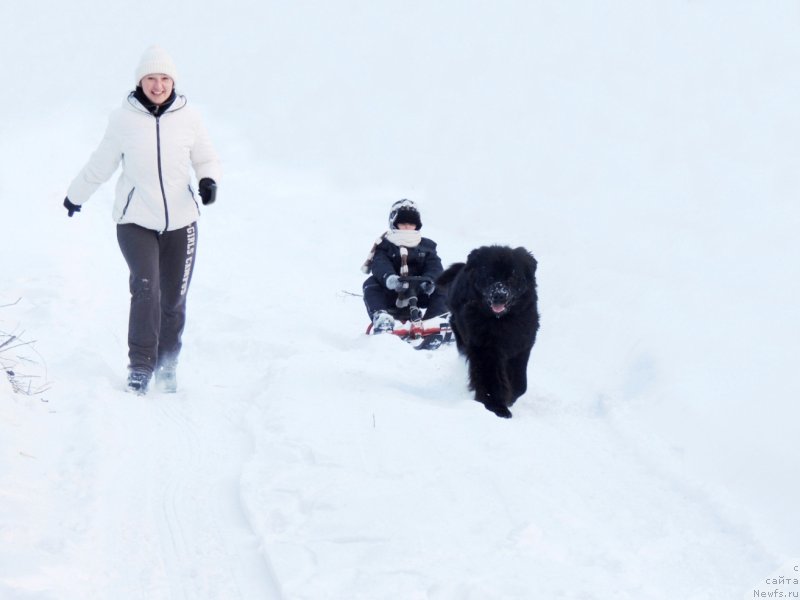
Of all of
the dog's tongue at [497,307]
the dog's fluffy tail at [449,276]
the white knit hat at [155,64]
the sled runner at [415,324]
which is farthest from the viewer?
the sled runner at [415,324]

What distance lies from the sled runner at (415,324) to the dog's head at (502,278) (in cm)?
140

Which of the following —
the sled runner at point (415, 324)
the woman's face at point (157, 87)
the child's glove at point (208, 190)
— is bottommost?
the sled runner at point (415, 324)

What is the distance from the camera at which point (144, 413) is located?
441 cm

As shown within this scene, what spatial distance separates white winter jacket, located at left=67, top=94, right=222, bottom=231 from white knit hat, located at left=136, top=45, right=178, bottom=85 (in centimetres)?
18

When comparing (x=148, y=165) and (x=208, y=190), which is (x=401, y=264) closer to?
(x=208, y=190)

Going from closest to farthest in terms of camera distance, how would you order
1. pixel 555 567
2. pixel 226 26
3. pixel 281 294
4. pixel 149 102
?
pixel 555 567 < pixel 149 102 < pixel 281 294 < pixel 226 26

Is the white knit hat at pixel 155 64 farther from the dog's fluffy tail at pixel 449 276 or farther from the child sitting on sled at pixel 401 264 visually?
the child sitting on sled at pixel 401 264

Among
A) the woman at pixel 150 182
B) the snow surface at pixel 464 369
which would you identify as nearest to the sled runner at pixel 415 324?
the snow surface at pixel 464 369

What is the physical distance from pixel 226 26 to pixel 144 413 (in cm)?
2630

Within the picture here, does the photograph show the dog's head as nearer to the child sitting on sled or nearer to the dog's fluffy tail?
the dog's fluffy tail

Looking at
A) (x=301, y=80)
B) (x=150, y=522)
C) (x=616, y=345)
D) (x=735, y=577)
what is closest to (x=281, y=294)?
(x=616, y=345)

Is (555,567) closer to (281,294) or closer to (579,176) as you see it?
(281,294)

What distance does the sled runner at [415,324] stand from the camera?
6.91 metres

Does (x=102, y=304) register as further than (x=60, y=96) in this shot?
No
